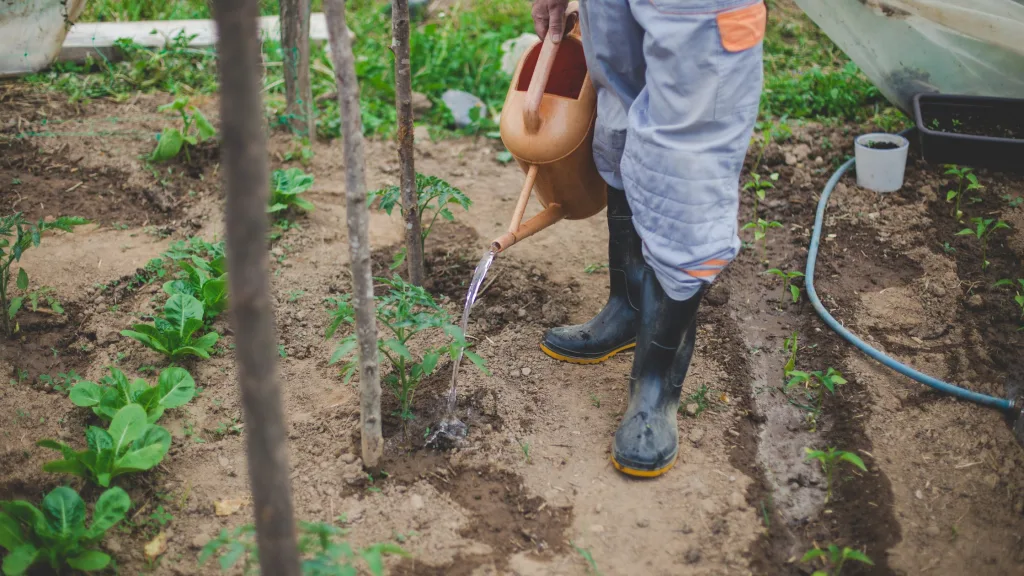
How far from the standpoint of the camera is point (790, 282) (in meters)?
2.94

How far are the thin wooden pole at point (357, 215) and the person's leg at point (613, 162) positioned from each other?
2.28 feet

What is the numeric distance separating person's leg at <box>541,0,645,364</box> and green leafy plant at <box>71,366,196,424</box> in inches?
44.8

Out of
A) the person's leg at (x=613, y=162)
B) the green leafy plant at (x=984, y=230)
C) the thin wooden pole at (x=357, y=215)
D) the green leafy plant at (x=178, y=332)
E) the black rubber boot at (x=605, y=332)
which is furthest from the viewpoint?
the green leafy plant at (x=984, y=230)

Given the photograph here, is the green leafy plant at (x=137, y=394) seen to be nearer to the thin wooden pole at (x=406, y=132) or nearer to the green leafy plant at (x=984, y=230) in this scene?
the thin wooden pole at (x=406, y=132)

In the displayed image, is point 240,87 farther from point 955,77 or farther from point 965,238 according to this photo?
point 955,77

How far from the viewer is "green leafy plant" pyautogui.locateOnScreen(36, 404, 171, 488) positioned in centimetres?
191

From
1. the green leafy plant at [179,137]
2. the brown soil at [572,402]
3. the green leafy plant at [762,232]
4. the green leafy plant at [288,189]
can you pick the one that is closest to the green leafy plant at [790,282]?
the brown soil at [572,402]

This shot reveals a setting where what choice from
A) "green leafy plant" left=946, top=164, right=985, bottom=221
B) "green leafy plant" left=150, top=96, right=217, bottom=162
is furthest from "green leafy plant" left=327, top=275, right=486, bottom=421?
"green leafy plant" left=946, top=164, right=985, bottom=221

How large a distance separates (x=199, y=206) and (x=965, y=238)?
3.12 metres

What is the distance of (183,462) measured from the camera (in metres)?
2.14

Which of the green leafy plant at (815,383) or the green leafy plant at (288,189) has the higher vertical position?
the green leafy plant at (288,189)

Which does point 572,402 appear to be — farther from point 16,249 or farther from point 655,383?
point 16,249

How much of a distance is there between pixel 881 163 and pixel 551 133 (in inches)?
72.9

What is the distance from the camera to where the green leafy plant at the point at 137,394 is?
2.14m
